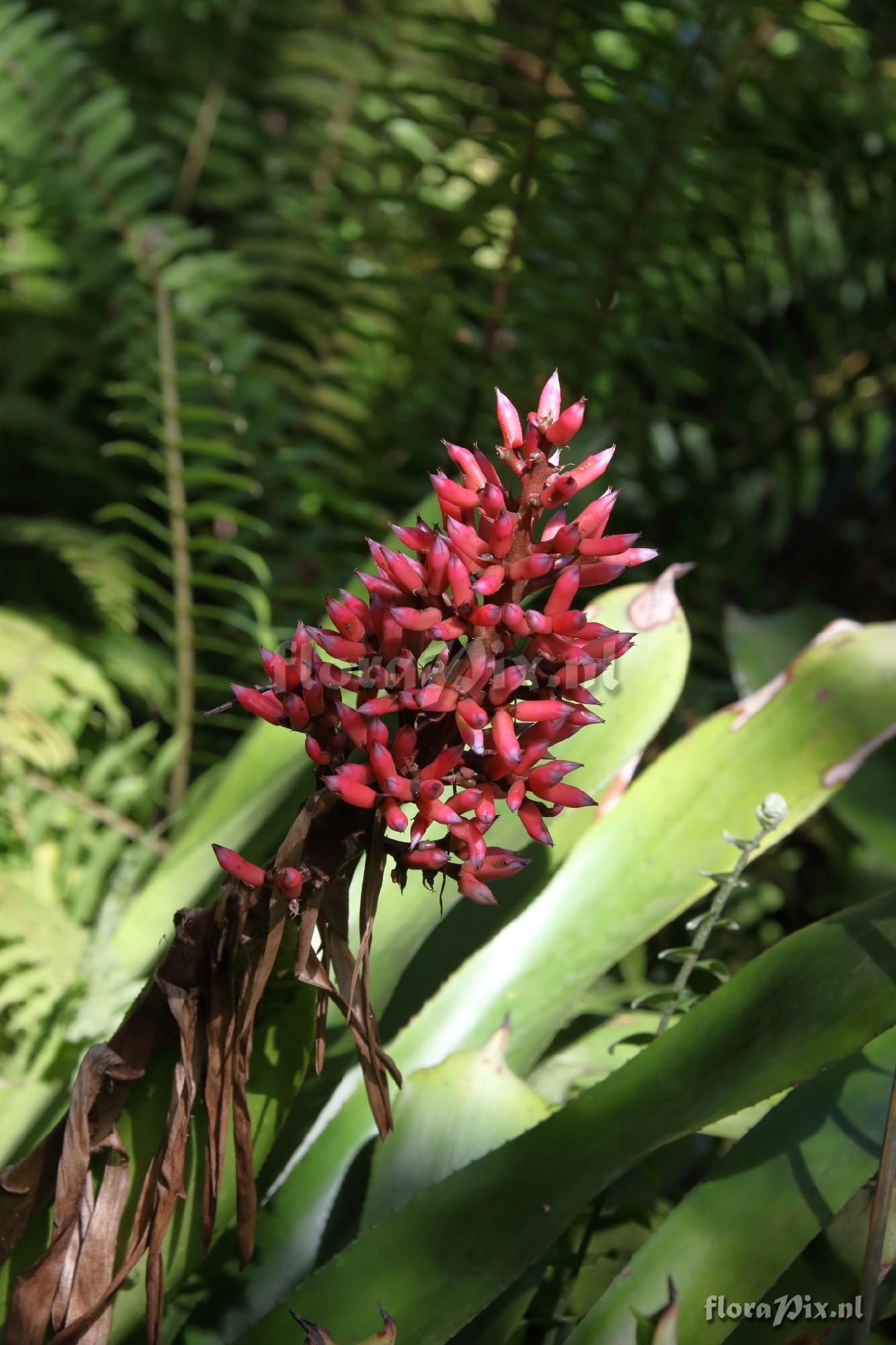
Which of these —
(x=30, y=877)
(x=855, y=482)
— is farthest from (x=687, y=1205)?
(x=855, y=482)

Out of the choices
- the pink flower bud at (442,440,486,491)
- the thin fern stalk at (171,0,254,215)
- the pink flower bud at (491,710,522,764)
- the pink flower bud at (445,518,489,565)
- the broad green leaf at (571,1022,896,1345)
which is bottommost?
the broad green leaf at (571,1022,896,1345)

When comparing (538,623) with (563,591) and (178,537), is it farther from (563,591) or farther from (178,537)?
(178,537)

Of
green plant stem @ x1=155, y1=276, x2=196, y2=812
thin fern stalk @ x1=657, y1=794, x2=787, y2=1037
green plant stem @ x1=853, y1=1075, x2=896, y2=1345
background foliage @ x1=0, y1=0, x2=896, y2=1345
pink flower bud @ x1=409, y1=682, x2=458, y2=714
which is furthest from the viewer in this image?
green plant stem @ x1=155, y1=276, x2=196, y2=812

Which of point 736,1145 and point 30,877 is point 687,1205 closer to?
point 736,1145

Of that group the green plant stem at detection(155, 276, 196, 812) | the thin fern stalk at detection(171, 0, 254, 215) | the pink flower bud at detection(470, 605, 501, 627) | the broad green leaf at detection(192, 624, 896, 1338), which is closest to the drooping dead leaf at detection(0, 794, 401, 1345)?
the pink flower bud at detection(470, 605, 501, 627)

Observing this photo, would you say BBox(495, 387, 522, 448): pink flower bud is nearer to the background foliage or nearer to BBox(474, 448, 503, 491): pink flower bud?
BBox(474, 448, 503, 491): pink flower bud

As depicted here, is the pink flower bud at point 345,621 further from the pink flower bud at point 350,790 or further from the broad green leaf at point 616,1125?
the broad green leaf at point 616,1125
